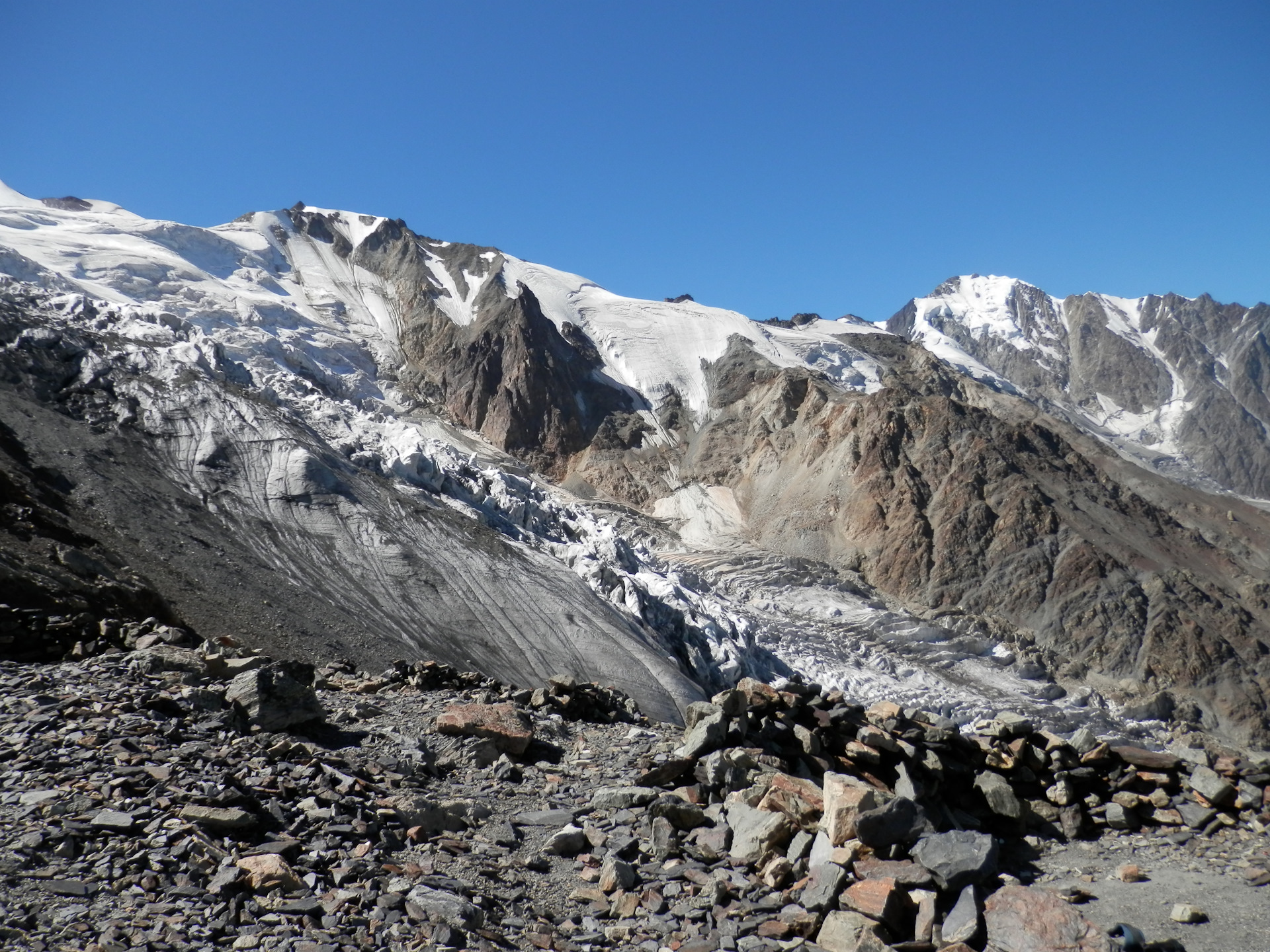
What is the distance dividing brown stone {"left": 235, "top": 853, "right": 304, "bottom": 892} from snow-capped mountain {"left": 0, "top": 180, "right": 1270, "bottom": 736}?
828cm

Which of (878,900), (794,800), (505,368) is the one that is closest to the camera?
(878,900)

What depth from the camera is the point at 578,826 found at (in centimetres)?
812

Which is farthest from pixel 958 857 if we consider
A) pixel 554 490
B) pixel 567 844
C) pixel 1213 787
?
pixel 554 490

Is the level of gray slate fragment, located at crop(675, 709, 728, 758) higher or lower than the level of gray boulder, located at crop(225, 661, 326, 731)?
higher

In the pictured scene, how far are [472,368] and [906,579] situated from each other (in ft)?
139

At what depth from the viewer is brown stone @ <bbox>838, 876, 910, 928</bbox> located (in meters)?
6.25

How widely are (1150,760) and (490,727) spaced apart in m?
7.34

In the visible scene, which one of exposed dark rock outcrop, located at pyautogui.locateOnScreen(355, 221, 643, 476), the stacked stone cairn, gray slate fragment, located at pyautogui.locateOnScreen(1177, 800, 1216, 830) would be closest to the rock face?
the stacked stone cairn

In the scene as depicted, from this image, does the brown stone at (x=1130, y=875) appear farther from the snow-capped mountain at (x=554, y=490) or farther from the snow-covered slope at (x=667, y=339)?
the snow-covered slope at (x=667, y=339)

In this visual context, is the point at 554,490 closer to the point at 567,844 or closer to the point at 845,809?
the point at 567,844

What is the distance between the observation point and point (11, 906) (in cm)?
542

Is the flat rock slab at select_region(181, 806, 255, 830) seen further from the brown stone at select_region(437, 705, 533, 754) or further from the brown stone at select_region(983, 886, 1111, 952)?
the brown stone at select_region(983, 886, 1111, 952)

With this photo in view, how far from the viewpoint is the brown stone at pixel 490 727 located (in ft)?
32.9

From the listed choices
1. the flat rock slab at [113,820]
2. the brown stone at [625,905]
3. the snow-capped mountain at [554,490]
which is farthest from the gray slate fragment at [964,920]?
the snow-capped mountain at [554,490]
